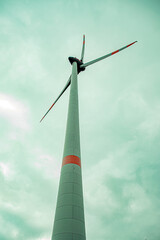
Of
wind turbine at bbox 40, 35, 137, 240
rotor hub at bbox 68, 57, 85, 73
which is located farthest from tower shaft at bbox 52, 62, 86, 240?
rotor hub at bbox 68, 57, 85, 73

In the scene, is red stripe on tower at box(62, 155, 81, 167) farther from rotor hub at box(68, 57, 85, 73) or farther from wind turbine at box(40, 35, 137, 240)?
rotor hub at box(68, 57, 85, 73)

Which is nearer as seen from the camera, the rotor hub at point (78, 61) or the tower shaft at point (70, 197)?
the tower shaft at point (70, 197)

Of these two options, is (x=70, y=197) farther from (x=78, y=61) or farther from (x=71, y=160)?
(x=78, y=61)

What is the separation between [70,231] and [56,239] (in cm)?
107

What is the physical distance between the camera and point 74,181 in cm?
1362

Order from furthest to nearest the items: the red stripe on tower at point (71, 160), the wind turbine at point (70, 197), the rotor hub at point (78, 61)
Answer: the rotor hub at point (78, 61) < the red stripe on tower at point (71, 160) < the wind turbine at point (70, 197)

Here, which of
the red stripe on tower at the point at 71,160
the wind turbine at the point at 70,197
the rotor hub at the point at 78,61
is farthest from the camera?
the rotor hub at the point at 78,61

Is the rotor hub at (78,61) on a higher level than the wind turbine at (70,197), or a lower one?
higher

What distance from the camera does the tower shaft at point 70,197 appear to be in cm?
1103

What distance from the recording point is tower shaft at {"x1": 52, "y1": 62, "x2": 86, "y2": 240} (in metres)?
11.0

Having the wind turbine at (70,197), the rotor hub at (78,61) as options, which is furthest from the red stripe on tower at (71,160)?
the rotor hub at (78,61)

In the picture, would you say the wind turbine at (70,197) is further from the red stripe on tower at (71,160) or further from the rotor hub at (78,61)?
the rotor hub at (78,61)

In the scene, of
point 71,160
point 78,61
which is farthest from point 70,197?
point 78,61

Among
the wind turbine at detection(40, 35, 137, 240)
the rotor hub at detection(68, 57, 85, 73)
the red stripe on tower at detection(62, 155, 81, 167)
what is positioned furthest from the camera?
the rotor hub at detection(68, 57, 85, 73)
